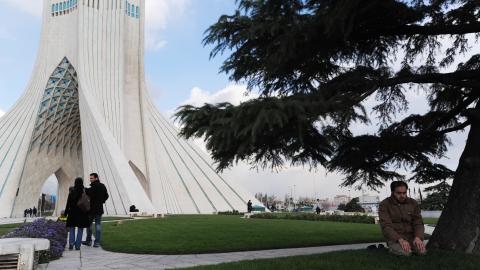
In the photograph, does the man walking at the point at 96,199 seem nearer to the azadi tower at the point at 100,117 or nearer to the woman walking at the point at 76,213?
the woman walking at the point at 76,213

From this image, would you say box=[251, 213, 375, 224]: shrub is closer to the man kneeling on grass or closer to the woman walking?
the woman walking

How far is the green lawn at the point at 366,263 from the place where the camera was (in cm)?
435

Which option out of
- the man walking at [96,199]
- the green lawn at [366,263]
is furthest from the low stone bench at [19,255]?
the man walking at [96,199]

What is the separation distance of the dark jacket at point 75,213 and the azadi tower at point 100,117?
16.5 m

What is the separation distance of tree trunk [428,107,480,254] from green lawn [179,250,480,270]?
0.73 meters

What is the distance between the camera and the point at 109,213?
20281mm

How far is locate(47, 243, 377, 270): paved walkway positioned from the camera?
5070mm

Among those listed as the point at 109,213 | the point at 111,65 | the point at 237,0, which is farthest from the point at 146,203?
the point at 237,0

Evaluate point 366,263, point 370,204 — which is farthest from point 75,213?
point 370,204

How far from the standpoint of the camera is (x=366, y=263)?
14.9 feet

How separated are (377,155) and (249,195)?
21141 mm

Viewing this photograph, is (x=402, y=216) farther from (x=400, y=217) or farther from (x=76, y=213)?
(x=76, y=213)

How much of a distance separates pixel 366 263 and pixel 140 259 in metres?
2.93

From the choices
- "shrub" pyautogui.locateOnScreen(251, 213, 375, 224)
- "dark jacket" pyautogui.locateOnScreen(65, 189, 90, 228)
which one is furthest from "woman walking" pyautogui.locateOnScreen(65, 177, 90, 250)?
"shrub" pyautogui.locateOnScreen(251, 213, 375, 224)
